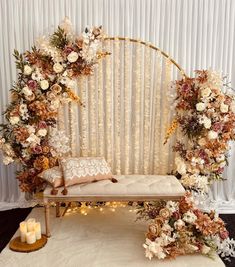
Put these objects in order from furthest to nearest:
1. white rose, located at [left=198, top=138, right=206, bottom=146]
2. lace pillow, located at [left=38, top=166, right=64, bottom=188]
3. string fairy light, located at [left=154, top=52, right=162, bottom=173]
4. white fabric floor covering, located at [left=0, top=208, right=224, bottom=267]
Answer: string fairy light, located at [left=154, top=52, right=162, bottom=173] → white rose, located at [left=198, top=138, right=206, bottom=146] → lace pillow, located at [left=38, top=166, right=64, bottom=188] → white fabric floor covering, located at [left=0, top=208, right=224, bottom=267]

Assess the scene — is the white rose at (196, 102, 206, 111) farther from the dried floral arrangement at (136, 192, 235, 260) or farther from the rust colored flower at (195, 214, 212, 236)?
the rust colored flower at (195, 214, 212, 236)

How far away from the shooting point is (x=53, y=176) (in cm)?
350

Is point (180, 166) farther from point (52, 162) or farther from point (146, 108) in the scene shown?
point (52, 162)

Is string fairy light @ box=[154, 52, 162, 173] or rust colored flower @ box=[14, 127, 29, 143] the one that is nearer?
rust colored flower @ box=[14, 127, 29, 143]

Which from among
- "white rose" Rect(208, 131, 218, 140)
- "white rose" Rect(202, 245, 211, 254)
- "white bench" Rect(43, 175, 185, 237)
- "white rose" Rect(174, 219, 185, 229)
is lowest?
"white rose" Rect(202, 245, 211, 254)

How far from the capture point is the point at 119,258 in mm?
→ 3092

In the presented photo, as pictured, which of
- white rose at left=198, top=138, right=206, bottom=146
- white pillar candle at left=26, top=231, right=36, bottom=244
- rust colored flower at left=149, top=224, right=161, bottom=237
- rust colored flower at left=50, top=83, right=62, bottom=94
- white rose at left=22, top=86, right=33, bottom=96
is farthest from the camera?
white rose at left=198, top=138, right=206, bottom=146

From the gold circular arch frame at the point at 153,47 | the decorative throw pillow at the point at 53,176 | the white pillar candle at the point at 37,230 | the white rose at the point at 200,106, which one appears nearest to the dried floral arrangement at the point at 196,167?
the white rose at the point at 200,106

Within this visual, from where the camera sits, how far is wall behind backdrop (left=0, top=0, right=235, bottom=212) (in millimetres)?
3980

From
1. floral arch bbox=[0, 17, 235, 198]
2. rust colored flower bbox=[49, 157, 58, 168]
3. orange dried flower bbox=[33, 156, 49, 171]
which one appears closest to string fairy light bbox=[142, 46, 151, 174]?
floral arch bbox=[0, 17, 235, 198]

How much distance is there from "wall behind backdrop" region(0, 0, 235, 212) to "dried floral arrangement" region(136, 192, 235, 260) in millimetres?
1640

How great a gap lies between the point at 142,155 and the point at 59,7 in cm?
184

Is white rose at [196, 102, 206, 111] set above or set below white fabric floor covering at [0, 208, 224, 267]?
above

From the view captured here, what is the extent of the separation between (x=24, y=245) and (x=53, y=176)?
0.65m
